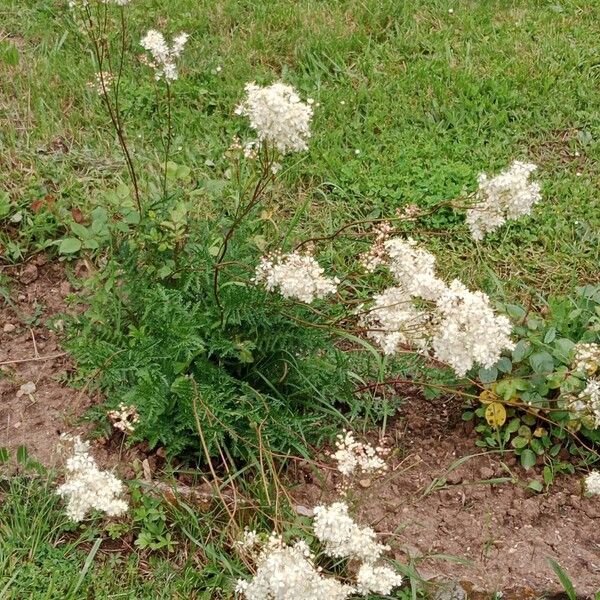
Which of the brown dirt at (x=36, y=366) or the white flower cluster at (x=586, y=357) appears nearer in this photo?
the white flower cluster at (x=586, y=357)

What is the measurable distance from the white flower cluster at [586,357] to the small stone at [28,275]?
232 centimetres

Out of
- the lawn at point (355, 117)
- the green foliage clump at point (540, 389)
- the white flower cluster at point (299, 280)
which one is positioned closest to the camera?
the white flower cluster at point (299, 280)

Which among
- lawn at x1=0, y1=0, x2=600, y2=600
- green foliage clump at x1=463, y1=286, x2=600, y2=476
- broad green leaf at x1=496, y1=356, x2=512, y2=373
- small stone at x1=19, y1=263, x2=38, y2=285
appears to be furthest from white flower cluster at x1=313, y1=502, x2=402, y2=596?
small stone at x1=19, y1=263, x2=38, y2=285

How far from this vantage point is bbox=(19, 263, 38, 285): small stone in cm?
375

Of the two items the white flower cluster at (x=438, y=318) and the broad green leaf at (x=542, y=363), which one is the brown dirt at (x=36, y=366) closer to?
the white flower cluster at (x=438, y=318)

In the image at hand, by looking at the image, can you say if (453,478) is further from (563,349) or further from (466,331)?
(466,331)

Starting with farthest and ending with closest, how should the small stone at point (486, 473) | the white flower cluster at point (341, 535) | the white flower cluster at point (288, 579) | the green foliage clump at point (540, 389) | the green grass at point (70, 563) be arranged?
the small stone at point (486, 473) → the green foliage clump at point (540, 389) → the green grass at point (70, 563) → the white flower cluster at point (341, 535) → the white flower cluster at point (288, 579)

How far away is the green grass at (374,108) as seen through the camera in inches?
161

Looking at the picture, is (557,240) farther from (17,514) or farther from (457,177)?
(17,514)

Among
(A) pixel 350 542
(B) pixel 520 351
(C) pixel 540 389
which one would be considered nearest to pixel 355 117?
(B) pixel 520 351

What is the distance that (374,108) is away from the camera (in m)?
4.64

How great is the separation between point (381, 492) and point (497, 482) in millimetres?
436

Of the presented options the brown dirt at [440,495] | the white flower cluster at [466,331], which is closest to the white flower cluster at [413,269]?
the white flower cluster at [466,331]

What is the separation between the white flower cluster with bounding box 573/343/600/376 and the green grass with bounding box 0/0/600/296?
846mm
